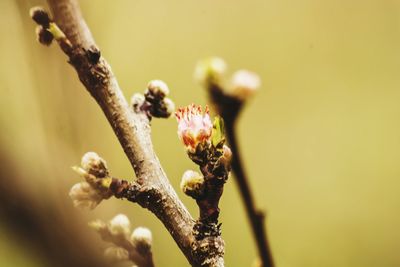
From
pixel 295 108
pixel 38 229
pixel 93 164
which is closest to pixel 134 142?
pixel 93 164

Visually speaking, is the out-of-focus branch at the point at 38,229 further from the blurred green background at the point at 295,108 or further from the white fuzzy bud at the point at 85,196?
the blurred green background at the point at 295,108

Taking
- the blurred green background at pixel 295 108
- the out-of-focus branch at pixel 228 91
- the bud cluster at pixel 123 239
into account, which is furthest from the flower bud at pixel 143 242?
the blurred green background at pixel 295 108

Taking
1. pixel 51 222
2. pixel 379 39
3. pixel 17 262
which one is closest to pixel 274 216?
pixel 379 39

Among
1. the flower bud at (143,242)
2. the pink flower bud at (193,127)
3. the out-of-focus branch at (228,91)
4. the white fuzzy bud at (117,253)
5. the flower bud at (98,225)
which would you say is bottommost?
the out-of-focus branch at (228,91)

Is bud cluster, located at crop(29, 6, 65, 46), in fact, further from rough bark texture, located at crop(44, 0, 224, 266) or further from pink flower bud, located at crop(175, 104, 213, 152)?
pink flower bud, located at crop(175, 104, 213, 152)

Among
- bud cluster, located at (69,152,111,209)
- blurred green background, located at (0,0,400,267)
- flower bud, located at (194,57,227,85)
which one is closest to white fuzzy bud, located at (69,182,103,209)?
bud cluster, located at (69,152,111,209)

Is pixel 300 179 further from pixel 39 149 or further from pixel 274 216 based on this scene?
pixel 39 149
